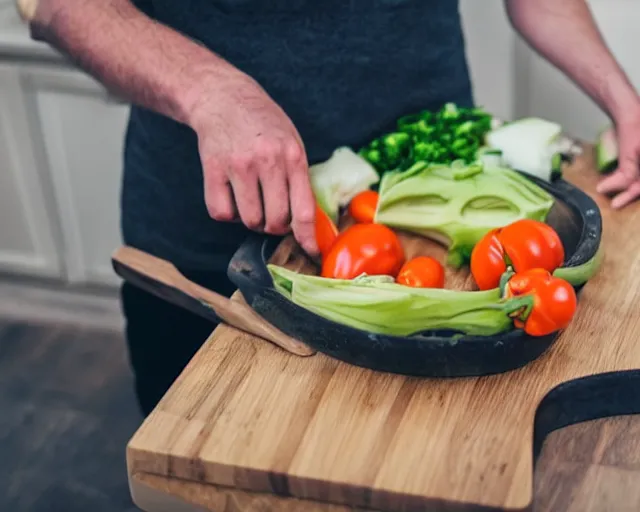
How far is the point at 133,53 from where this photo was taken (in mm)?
962

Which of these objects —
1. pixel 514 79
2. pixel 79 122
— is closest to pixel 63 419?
pixel 79 122

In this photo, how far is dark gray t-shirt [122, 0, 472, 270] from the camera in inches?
40.4

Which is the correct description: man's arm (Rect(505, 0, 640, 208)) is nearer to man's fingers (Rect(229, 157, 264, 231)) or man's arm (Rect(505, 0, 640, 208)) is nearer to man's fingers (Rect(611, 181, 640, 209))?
man's fingers (Rect(611, 181, 640, 209))

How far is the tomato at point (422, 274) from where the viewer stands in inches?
33.8

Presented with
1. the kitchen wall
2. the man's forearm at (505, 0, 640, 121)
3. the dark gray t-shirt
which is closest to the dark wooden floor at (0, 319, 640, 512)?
the kitchen wall

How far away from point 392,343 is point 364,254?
0.42ft

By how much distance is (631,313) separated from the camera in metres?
0.88

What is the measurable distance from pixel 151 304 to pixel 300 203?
388 millimetres

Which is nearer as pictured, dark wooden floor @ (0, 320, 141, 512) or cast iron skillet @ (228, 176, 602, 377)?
cast iron skillet @ (228, 176, 602, 377)

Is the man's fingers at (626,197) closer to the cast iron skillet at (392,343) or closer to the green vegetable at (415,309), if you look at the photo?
the cast iron skillet at (392,343)

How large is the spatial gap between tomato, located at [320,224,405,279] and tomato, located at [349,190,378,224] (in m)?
0.06

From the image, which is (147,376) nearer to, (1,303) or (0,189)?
(0,189)

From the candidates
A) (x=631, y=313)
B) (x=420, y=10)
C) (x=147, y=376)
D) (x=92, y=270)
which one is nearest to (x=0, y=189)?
(x=92, y=270)

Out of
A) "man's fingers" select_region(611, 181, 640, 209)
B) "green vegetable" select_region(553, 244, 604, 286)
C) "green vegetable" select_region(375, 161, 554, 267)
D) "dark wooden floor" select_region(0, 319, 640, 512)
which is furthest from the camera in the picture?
"dark wooden floor" select_region(0, 319, 640, 512)
